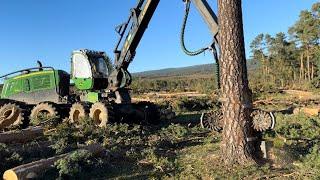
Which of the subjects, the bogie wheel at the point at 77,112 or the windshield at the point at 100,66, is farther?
the windshield at the point at 100,66

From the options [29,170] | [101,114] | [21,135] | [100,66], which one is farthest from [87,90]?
[29,170]

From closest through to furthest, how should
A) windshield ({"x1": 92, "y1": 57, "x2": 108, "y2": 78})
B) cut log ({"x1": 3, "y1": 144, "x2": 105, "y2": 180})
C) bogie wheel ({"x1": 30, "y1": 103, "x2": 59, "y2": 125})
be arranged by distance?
cut log ({"x1": 3, "y1": 144, "x2": 105, "y2": 180}), bogie wheel ({"x1": 30, "y1": 103, "x2": 59, "y2": 125}), windshield ({"x1": 92, "y1": 57, "x2": 108, "y2": 78})

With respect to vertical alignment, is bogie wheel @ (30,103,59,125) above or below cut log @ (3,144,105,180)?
above

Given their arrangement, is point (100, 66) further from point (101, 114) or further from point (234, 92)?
point (234, 92)

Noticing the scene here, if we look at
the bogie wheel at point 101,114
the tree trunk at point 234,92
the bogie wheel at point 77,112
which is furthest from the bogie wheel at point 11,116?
the tree trunk at point 234,92

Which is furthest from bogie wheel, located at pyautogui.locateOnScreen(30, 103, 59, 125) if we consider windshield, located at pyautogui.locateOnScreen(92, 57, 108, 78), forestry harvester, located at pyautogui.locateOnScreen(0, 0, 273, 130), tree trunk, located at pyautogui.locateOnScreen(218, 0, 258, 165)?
tree trunk, located at pyautogui.locateOnScreen(218, 0, 258, 165)

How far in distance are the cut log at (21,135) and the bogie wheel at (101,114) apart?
2.46 m

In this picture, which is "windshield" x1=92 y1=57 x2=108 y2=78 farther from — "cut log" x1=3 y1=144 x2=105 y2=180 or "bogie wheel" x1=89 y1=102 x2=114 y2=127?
"cut log" x1=3 y1=144 x2=105 y2=180

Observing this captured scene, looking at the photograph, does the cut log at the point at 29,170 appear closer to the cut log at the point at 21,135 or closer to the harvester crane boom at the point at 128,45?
the cut log at the point at 21,135

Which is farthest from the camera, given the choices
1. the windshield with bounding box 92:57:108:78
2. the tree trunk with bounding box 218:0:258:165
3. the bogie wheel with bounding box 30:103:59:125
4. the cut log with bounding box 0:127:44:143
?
the windshield with bounding box 92:57:108:78

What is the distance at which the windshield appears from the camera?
56.4 feet

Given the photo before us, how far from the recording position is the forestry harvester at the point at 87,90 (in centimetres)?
1574

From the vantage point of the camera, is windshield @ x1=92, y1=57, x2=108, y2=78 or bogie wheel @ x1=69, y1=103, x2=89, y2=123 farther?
windshield @ x1=92, y1=57, x2=108, y2=78

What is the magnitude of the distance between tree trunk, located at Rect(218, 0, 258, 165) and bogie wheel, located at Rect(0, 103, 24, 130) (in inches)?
342
